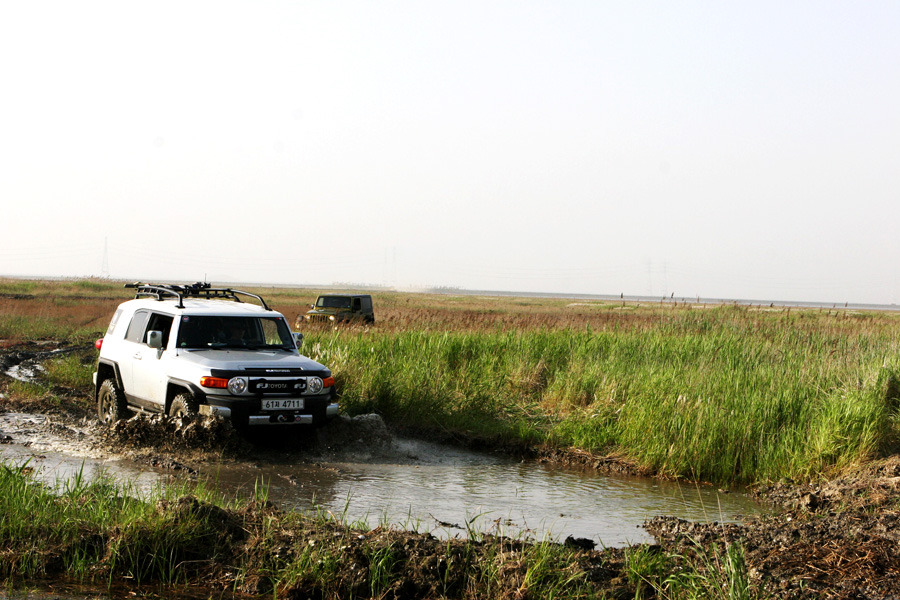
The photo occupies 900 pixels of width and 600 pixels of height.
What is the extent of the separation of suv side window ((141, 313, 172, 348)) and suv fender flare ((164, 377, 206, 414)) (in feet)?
2.27

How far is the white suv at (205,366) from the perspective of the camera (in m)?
9.70

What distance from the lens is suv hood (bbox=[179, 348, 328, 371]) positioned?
32.0ft

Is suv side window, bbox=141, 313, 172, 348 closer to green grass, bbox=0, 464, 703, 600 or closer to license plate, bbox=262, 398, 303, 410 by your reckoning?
license plate, bbox=262, 398, 303, 410

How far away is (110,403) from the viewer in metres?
11.5

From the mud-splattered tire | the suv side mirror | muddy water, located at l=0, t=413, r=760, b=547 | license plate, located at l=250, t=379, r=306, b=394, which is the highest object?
the suv side mirror

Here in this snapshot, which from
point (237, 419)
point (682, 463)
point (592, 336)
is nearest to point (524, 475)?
point (682, 463)

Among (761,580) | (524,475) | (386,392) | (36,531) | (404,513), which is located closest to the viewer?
(761,580)

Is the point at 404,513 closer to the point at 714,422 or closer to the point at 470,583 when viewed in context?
the point at 470,583

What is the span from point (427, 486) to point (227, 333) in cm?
362

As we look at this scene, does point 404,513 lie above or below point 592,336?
below

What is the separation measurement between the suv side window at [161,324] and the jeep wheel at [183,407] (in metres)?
0.96

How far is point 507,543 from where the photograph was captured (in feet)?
19.5

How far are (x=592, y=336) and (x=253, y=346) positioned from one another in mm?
7713

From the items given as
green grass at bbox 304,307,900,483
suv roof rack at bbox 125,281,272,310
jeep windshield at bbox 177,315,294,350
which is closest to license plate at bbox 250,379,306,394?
jeep windshield at bbox 177,315,294,350
